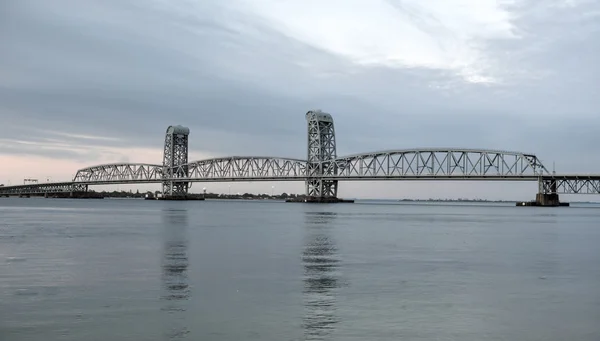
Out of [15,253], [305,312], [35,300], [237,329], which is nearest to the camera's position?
[237,329]

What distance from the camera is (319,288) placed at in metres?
18.4

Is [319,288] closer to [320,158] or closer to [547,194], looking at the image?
[547,194]

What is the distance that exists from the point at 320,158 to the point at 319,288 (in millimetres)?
152465

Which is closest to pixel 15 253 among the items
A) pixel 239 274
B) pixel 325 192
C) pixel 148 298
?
pixel 239 274

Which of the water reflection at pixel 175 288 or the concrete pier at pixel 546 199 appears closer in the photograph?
the water reflection at pixel 175 288

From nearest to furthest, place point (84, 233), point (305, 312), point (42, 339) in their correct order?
point (42, 339)
point (305, 312)
point (84, 233)

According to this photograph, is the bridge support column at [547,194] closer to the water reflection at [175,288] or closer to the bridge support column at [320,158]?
the bridge support column at [320,158]

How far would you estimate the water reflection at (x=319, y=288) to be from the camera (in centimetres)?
1329

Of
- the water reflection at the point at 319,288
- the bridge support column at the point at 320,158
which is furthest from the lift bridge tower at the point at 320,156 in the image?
the water reflection at the point at 319,288

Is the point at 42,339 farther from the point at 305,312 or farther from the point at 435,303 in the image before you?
the point at 435,303

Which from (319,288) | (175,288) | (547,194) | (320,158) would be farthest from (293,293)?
(320,158)

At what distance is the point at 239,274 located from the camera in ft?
69.9

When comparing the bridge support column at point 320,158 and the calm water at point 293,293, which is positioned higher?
the bridge support column at point 320,158

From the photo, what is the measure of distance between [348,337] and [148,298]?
6.29m
